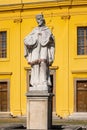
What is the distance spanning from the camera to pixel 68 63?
3553 cm

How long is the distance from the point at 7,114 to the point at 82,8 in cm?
947

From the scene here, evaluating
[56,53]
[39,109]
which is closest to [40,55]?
[39,109]

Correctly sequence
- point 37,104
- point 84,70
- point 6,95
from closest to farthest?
point 37,104
point 84,70
point 6,95

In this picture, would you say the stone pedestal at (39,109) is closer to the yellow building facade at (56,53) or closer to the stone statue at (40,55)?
the stone statue at (40,55)

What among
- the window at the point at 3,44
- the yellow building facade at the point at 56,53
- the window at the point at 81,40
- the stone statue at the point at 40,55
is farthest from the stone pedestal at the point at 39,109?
the window at the point at 3,44

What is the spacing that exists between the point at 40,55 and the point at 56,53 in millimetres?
19831

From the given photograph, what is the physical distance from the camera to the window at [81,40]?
117 ft

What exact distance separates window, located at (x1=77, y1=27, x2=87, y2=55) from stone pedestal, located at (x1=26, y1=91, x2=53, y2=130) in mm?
20019

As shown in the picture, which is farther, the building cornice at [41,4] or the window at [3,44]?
the window at [3,44]

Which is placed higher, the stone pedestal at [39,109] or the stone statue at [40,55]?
the stone statue at [40,55]

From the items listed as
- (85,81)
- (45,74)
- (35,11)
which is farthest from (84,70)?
(45,74)

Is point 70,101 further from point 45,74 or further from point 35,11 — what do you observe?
point 45,74

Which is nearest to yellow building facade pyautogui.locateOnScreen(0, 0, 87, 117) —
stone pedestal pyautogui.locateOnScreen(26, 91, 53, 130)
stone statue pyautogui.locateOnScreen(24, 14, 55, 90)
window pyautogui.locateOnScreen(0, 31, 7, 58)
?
window pyautogui.locateOnScreen(0, 31, 7, 58)

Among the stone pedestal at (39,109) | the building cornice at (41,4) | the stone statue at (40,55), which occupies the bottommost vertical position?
the stone pedestal at (39,109)
